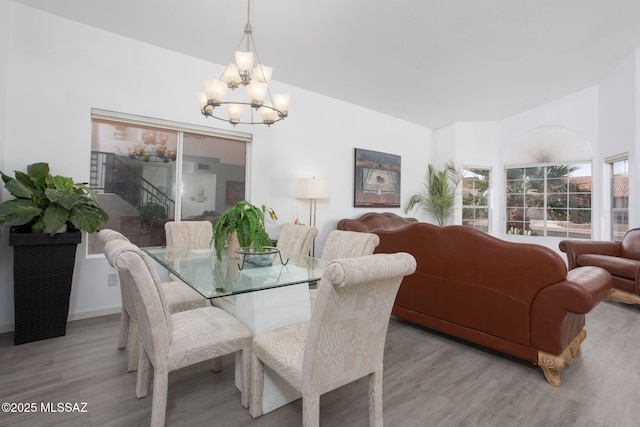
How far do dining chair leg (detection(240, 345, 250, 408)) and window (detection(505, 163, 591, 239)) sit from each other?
21.1 ft

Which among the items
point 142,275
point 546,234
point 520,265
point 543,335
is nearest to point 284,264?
point 142,275

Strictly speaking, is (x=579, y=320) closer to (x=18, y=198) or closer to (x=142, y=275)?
(x=142, y=275)

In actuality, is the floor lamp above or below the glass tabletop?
above

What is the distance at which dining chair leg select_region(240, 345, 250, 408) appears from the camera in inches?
69.2

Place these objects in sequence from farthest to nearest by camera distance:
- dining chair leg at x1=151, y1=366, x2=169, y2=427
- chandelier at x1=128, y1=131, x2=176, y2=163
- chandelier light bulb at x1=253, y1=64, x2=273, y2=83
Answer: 1. chandelier at x1=128, y1=131, x2=176, y2=163
2. chandelier light bulb at x1=253, y1=64, x2=273, y2=83
3. dining chair leg at x1=151, y1=366, x2=169, y2=427

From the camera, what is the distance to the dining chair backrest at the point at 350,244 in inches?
90.5

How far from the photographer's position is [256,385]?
1.66 meters

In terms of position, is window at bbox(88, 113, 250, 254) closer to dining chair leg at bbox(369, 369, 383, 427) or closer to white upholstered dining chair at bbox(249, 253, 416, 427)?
white upholstered dining chair at bbox(249, 253, 416, 427)

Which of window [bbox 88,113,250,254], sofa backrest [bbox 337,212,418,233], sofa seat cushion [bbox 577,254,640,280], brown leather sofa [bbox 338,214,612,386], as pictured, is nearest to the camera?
brown leather sofa [bbox 338,214,612,386]

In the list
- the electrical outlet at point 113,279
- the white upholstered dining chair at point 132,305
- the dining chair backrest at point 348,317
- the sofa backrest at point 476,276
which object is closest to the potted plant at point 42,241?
the electrical outlet at point 113,279

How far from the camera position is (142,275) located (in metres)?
1.39

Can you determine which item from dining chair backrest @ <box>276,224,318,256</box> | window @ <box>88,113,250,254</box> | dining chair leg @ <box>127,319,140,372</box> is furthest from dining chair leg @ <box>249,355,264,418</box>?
window @ <box>88,113,250,254</box>

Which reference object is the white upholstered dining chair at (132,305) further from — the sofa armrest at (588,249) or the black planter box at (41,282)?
the sofa armrest at (588,249)

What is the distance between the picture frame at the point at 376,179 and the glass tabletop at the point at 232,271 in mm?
3130
